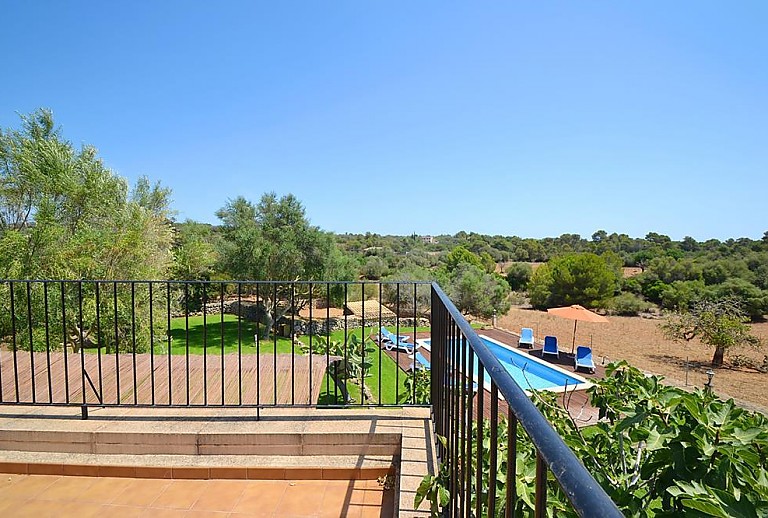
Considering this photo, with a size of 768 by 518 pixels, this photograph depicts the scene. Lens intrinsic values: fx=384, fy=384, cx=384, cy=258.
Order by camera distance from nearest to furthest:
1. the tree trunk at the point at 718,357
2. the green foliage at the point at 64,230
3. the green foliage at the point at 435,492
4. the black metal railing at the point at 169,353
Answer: the green foliage at the point at 435,492, the black metal railing at the point at 169,353, the green foliage at the point at 64,230, the tree trunk at the point at 718,357

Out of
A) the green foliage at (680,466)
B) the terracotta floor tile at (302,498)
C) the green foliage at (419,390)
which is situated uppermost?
the green foliage at (680,466)

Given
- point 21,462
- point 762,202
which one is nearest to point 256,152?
point 21,462

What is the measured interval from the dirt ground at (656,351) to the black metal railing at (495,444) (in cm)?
1065

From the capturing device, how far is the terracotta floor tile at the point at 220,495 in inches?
77.7

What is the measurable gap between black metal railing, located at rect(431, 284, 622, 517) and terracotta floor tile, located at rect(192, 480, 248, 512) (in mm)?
1197

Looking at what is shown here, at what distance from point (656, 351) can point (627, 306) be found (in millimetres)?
10803

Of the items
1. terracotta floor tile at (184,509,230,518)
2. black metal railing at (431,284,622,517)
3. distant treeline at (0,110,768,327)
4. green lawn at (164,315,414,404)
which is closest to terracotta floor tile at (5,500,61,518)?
terracotta floor tile at (184,509,230,518)

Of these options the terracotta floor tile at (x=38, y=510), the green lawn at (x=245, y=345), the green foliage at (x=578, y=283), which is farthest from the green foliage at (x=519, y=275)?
the terracotta floor tile at (x=38, y=510)

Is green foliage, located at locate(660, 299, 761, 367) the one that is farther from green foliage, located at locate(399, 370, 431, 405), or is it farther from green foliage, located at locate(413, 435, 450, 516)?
green foliage, located at locate(413, 435, 450, 516)

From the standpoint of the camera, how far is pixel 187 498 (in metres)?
2.04

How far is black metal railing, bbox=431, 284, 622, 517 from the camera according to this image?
0.35 m

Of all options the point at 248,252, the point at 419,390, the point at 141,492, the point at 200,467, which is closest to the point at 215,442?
the point at 200,467

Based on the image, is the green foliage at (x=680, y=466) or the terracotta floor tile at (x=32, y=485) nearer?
the green foliage at (x=680, y=466)

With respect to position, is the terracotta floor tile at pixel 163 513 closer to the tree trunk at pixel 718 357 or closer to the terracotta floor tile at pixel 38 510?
the terracotta floor tile at pixel 38 510
